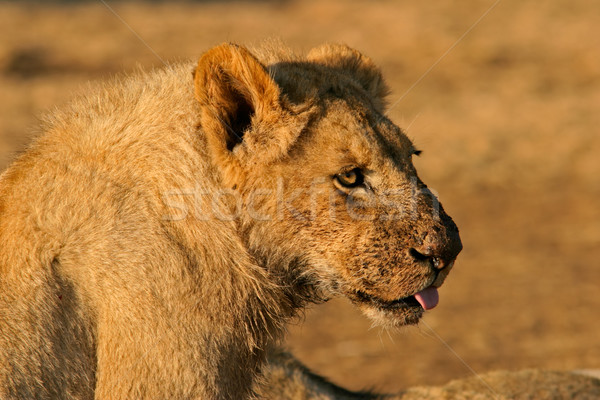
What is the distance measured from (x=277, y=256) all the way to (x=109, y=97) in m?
1.19

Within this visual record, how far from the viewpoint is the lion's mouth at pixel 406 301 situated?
3.96 metres

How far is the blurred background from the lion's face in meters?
0.55

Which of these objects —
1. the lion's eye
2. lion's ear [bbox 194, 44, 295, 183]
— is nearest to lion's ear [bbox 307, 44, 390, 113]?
the lion's eye

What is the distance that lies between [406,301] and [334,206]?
2.09 ft

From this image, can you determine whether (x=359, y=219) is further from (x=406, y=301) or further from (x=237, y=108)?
(x=237, y=108)

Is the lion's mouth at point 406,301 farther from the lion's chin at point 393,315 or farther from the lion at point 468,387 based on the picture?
the lion at point 468,387

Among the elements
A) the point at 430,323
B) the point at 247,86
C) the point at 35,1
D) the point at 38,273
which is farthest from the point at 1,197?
the point at 35,1

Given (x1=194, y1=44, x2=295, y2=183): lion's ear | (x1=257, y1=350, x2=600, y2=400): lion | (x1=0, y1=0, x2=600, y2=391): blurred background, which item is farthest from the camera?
(x1=0, y1=0, x2=600, y2=391): blurred background

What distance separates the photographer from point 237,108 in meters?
3.78

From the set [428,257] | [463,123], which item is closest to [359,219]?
[428,257]

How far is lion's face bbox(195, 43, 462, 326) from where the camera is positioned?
377cm

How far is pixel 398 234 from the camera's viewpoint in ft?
12.7

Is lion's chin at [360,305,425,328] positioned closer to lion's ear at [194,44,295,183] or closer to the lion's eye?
the lion's eye

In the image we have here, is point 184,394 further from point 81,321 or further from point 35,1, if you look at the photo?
point 35,1
